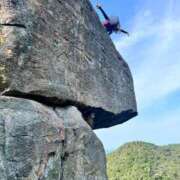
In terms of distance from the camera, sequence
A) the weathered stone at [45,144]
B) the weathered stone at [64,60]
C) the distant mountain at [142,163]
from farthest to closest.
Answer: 1. the distant mountain at [142,163]
2. the weathered stone at [64,60]
3. the weathered stone at [45,144]

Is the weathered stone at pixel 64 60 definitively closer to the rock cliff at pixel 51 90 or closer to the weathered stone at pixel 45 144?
the rock cliff at pixel 51 90

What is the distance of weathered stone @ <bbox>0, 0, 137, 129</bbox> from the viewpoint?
20.6 feet

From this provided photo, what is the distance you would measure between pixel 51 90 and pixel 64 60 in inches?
25.8

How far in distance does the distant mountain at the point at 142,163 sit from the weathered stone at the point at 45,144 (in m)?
22.4

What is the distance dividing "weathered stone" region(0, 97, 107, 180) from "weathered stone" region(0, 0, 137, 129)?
306mm

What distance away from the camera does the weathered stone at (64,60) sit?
6289 mm

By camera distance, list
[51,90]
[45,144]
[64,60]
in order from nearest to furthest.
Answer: [45,144] → [51,90] → [64,60]

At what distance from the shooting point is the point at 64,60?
715 centimetres

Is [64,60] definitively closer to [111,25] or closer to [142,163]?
[111,25]

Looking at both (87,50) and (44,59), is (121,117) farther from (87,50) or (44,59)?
(44,59)

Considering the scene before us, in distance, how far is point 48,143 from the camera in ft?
20.2

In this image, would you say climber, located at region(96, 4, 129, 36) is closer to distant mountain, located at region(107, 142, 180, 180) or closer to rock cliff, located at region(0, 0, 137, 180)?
rock cliff, located at region(0, 0, 137, 180)

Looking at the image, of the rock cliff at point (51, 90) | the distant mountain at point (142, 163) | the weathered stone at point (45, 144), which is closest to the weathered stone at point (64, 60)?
the rock cliff at point (51, 90)

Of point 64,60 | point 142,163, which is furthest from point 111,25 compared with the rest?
point 142,163
